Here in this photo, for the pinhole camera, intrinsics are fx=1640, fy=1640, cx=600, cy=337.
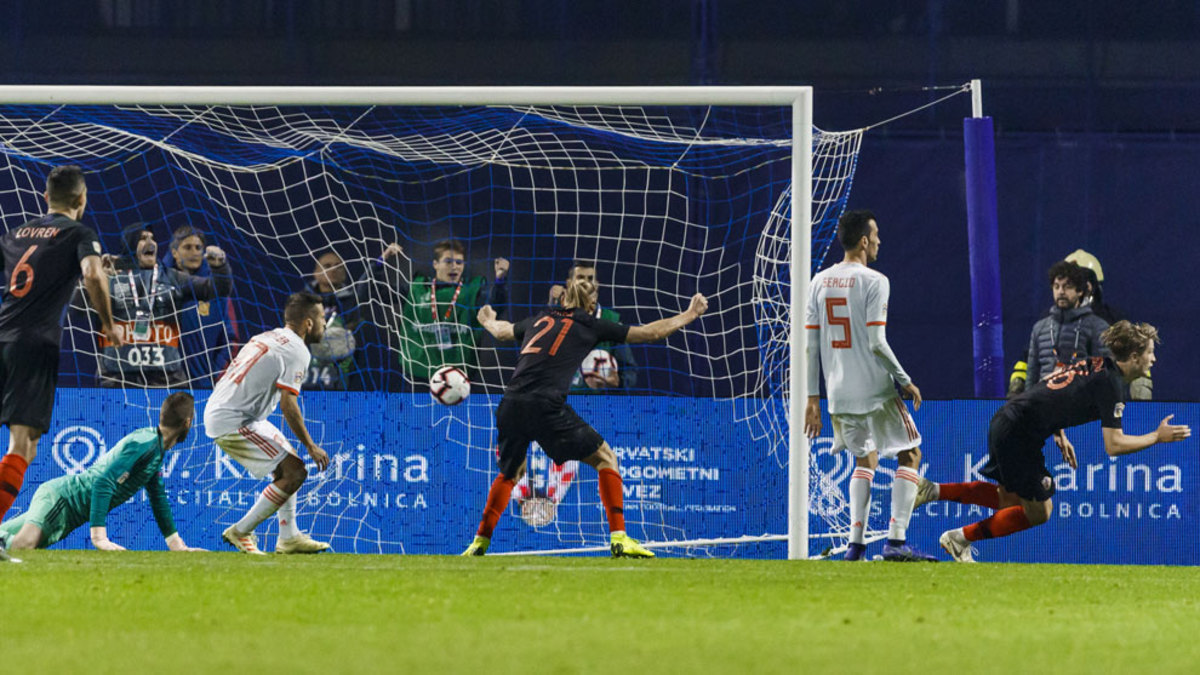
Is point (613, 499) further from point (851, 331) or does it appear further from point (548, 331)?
point (851, 331)

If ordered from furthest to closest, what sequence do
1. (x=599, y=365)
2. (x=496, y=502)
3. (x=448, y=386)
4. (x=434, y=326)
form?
1. (x=599, y=365)
2. (x=434, y=326)
3. (x=448, y=386)
4. (x=496, y=502)

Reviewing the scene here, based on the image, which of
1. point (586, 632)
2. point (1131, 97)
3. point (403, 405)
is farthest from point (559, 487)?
point (1131, 97)

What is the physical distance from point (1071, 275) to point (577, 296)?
334 centimetres

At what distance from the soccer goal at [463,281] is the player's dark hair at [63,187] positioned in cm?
194

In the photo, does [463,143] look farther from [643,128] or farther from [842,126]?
[842,126]

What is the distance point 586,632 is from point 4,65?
11.9 meters

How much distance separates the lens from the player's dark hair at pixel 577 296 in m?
8.98

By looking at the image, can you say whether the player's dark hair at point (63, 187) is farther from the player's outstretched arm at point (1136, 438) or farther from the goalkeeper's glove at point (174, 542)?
the player's outstretched arm at point (1136, 438)

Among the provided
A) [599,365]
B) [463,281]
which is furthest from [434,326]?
[599,365]

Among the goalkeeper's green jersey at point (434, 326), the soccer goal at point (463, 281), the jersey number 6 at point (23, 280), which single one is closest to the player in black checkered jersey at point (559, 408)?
the soccer goal at point (463, 281)

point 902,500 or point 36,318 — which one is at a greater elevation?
point 36,318

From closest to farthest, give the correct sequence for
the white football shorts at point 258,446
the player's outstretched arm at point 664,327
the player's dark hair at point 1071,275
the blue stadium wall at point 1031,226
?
the player's outstretched arm at point 664,327
the white football shorts at point 258,446
the player's dark hair at point 1071,275
the blue stadium wall at point 1031,226

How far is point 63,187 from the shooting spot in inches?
291

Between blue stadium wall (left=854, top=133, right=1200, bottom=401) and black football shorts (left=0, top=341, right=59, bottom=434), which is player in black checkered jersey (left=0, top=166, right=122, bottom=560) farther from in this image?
blue stadium wall (left=854, top=133, right=1200, bottom=401)
